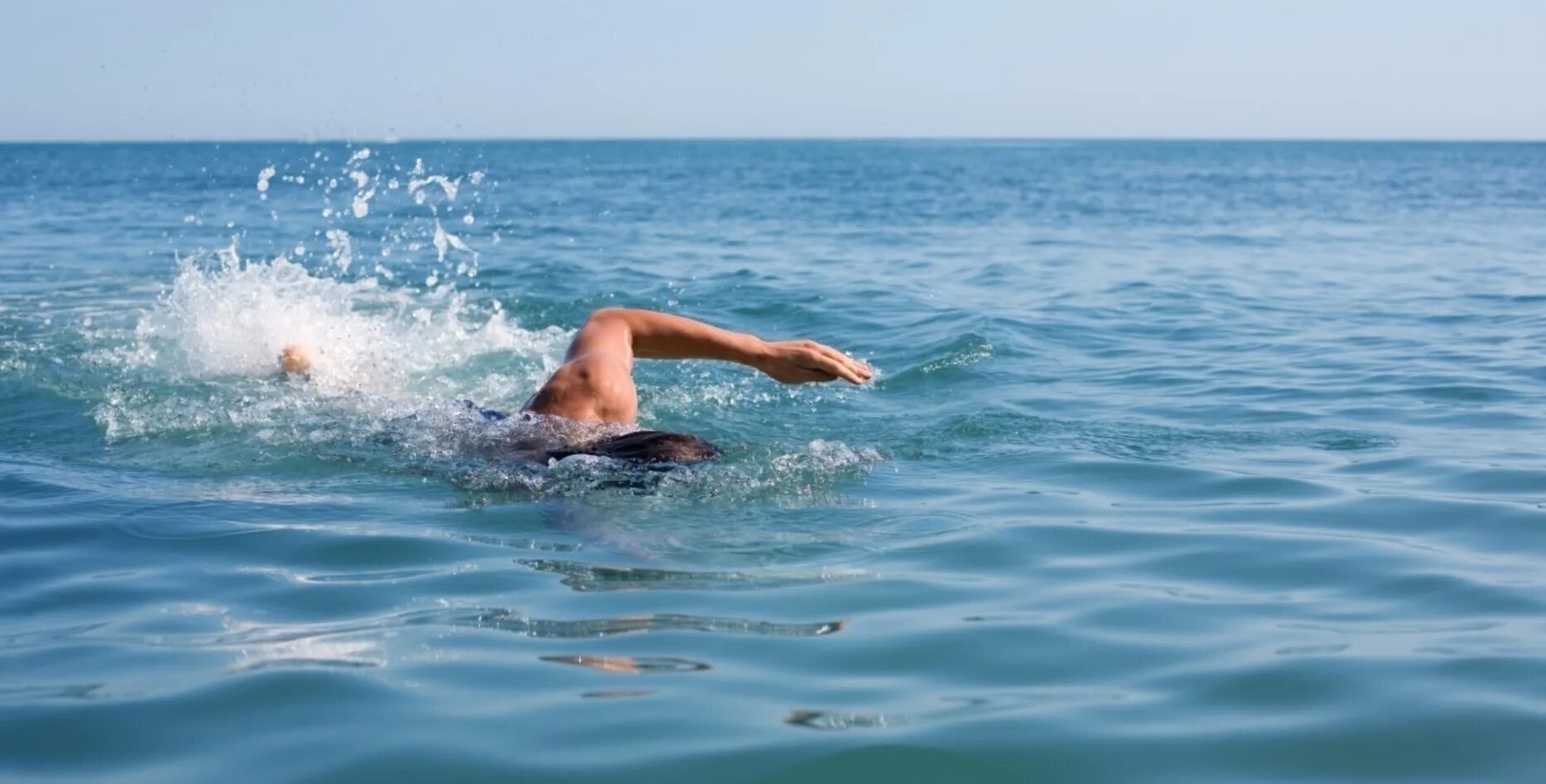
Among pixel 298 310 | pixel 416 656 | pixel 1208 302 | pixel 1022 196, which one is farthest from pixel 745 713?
pixel 1022 196

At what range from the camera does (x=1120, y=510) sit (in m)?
5.69

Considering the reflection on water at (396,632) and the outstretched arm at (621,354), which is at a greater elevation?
the outstretched arm at (621,354)

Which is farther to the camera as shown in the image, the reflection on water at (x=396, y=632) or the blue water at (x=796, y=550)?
the reflection on water at (x=396, y=632)

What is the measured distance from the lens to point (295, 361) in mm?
8688

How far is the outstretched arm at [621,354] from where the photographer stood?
591cm

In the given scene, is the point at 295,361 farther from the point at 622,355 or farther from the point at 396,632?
the point at 396,632

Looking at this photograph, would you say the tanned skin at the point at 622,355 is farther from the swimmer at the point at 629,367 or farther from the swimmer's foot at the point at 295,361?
the swimmer's foot at the point at 295,361

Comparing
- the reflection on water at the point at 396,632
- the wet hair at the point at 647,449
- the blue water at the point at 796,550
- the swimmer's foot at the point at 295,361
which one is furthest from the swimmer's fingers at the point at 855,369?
the swimmer's foot at the point at 295,361

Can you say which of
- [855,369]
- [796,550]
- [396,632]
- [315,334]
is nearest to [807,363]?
[855,369]

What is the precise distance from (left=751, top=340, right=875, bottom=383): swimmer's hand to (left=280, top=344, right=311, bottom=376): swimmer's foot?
3902 millimetres

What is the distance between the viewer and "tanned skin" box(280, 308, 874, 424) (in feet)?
19.3

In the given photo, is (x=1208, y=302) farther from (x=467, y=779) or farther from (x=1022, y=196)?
(x=1022, y=196)

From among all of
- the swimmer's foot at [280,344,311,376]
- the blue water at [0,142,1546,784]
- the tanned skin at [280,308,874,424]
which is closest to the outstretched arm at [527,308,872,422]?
the tanned skin at [280,308,874,424]

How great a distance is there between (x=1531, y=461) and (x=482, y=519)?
438 cm
